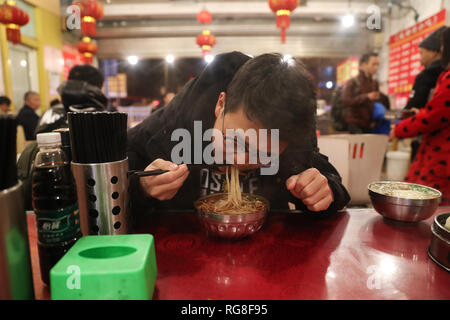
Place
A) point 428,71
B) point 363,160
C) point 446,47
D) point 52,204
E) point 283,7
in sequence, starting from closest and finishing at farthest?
point 52,204 < point 446,47 < point 363,160 < point 428,71 < point 283,7

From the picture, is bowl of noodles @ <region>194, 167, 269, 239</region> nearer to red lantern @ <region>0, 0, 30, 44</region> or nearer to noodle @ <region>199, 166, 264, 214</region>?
noodle @ <region>199, 166, 264, 214</region>

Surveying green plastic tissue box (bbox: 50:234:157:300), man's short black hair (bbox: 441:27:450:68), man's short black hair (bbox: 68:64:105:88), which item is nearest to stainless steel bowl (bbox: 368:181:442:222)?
green plastic tissue box (bbox: 50:234:157:300)

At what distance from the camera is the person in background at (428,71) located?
11.3 feet

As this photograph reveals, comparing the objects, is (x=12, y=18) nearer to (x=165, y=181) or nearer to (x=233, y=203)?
(x=165, y=181)

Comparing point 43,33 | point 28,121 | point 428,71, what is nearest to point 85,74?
point 28,121

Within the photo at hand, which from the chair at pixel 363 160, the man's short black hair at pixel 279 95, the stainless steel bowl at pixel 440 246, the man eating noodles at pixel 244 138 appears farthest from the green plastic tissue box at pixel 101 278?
the chair at pixel 363 160

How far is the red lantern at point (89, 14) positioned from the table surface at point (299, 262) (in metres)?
4.27

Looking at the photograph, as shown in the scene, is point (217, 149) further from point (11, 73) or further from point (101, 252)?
point (11, 73)

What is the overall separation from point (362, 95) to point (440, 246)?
419 cm

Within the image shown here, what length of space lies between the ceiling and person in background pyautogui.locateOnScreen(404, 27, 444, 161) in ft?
13.7

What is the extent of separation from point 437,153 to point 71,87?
3094 mm

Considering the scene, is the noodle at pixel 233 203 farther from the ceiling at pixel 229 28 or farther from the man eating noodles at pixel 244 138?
the ceiling at pixel 229 28

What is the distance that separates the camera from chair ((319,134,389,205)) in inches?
97.0

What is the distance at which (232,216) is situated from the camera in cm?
93
